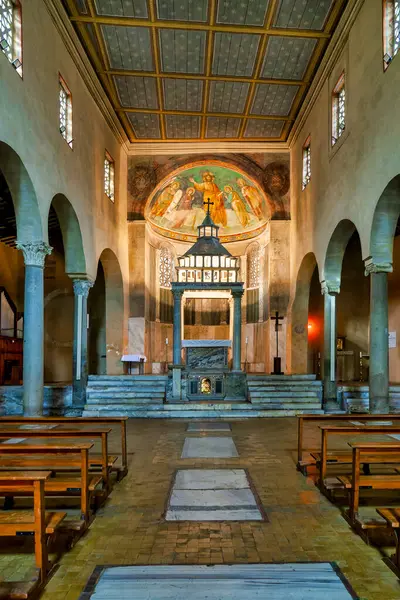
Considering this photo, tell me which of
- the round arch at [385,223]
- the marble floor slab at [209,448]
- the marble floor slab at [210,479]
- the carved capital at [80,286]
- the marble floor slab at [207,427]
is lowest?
the marble floor slab at [207,427]

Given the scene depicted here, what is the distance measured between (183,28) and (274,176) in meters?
7.93

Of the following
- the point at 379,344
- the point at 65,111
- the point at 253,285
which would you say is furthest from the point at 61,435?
the point at 253,285

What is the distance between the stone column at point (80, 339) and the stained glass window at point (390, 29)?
31.4 feet

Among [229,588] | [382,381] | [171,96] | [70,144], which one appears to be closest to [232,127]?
[171,96]

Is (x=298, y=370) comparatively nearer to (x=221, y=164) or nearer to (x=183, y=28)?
(x=221, y=164)

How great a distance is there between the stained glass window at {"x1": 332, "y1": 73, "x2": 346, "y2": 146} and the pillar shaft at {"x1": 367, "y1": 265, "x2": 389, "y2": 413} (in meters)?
4.49

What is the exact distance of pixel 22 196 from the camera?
32.7 ft

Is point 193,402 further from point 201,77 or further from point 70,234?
point 201,77

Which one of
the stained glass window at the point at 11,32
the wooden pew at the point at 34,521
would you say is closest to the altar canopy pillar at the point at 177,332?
the stained glass window at the point at 11,32

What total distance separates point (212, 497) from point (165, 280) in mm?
16805

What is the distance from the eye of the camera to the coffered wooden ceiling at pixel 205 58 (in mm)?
11625

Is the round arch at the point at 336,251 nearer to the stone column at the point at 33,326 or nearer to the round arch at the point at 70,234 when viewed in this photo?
the round arch at the point at 70,234

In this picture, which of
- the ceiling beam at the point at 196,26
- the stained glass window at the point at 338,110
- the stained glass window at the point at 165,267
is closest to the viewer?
the ceiling beam at the point at 196,26

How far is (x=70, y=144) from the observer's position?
12539mm
